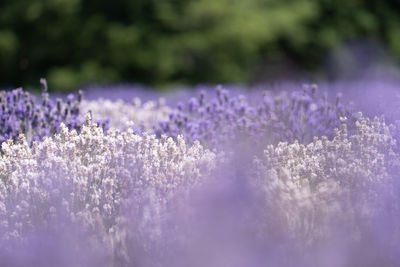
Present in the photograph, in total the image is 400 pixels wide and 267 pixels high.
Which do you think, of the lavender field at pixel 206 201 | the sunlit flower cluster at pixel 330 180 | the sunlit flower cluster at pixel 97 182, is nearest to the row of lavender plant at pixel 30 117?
the lavender field at pixel 206 201

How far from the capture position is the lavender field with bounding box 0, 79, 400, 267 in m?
1.94

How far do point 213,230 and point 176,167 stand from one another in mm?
890

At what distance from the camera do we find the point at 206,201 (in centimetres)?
201

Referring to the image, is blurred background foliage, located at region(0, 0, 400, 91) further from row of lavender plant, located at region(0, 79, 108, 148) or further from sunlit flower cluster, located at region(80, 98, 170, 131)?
row of lavender plant, located at region(0, 79, 108, 148)

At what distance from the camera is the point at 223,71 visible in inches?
371

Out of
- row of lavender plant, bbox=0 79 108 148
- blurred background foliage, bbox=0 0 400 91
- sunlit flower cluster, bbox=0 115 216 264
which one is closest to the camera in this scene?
sunlit flower cluster, bbox=0 115 216 264

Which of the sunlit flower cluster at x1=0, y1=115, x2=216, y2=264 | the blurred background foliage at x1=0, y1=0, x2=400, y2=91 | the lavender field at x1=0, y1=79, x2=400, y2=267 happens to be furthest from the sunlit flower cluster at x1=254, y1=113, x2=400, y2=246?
the blurred background foliage at x1=0, y1=0, x2=400, y2=91

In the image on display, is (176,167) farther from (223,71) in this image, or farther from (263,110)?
(223,71)

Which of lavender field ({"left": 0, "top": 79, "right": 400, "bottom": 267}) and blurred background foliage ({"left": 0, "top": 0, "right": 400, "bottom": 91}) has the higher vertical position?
blurred background foliage ({"left": 0, "top": 0, "right": 400, "bottom": 91})

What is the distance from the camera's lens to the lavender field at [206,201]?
1939mm

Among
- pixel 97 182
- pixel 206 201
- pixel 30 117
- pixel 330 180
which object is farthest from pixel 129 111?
pixel 206 201

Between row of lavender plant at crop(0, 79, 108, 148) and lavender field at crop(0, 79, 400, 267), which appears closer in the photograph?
lavender field at crop(0, 79, 400, 267)

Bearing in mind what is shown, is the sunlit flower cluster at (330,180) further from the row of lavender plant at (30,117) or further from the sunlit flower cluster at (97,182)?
the row of lavender plant at (30,117)

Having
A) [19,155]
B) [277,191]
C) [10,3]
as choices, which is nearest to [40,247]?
[277,191]
